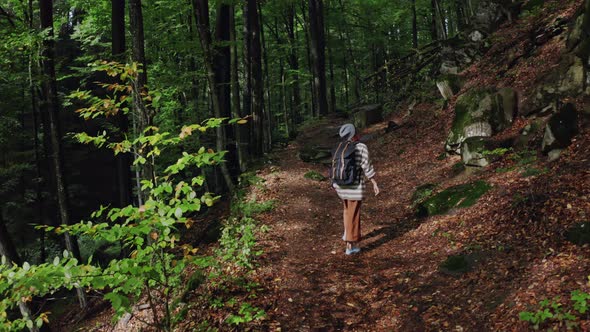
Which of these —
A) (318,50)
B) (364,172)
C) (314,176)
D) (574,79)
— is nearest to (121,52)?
(314,176)

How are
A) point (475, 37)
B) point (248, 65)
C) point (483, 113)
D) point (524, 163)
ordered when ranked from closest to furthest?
point (524, 163), point (483, 113), point (248, 65), point (475, 37)

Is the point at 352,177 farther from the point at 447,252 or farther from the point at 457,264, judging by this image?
the point at 457,264

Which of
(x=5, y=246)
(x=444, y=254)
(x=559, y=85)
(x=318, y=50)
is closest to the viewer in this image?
(x=444, y=254)

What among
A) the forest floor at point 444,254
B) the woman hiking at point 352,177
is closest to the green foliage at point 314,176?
the forest floor at point 444,254

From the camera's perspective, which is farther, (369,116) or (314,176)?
(369,116)

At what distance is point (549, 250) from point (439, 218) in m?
2.56

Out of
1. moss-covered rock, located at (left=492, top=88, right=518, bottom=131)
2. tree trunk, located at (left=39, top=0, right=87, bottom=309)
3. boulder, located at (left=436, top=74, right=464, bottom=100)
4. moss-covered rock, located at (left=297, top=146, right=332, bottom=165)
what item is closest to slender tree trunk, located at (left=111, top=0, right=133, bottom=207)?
tree trunk, located at (left=39, top=0, right=87, bottom=309)

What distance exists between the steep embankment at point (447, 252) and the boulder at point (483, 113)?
323 mm

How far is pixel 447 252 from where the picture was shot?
566cm

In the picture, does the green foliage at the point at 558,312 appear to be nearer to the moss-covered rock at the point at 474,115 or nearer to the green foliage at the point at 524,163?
the green foliage at the point at 524,163

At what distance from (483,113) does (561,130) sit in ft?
9.94

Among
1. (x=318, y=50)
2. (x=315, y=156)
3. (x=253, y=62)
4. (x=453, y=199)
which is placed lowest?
(x=453, y=199)

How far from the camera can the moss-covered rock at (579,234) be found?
4285 millimetres

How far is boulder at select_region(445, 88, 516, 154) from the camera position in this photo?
9.25 meters
